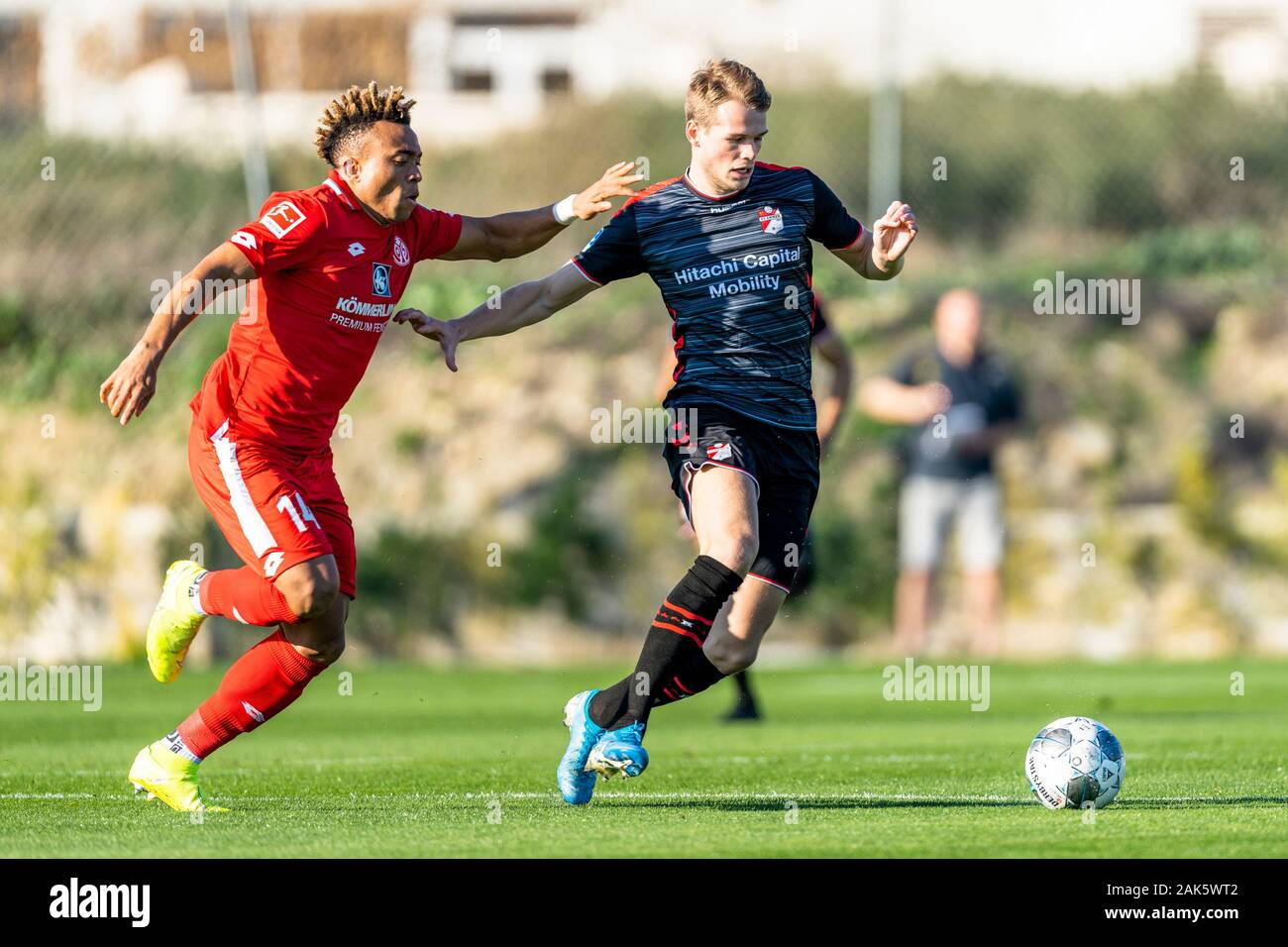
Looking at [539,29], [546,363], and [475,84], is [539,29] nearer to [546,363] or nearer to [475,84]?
[475,84]

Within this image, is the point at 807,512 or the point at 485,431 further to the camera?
the point at 485,431

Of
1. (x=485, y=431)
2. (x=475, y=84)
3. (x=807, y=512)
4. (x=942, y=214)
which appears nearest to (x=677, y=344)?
(x=807, y=512)

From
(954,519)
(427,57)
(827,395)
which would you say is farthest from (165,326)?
(427,57)

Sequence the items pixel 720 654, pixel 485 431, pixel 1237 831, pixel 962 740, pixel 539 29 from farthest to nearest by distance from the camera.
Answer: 1. pixel 539 29
2. pixel 485 431
3. pixel 962 740
4. pixel 720 654
5. pixel 1237 831

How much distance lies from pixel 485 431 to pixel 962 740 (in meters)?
9.09

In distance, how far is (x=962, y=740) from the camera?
9180 millimetres

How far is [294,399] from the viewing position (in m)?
6.79

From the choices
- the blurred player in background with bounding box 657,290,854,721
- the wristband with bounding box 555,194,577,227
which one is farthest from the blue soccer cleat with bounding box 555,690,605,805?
the blurred player in background with bounding box 657,290,854,721

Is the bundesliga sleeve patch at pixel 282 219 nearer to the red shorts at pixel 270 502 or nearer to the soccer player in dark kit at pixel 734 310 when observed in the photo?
the soccer player in dark kit at pixel 734 310

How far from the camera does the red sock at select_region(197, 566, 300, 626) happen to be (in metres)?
6.63

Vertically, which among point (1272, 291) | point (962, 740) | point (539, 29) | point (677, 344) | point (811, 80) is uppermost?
point (539, 29)

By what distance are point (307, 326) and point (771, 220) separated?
65.6 inches

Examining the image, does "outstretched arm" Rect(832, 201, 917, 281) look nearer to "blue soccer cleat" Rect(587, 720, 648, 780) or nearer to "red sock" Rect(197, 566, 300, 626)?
"blue soccer cleat" Rect(587, 720, 648, 780)

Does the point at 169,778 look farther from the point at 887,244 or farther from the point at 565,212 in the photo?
the point at 887,244
